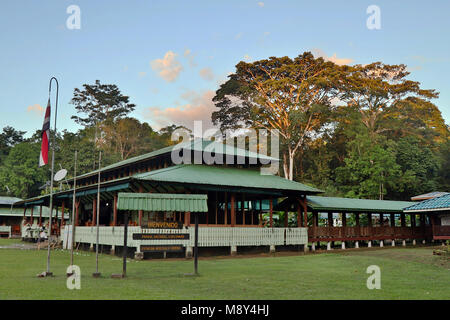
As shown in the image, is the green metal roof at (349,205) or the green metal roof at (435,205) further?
the green metal roof at (349,205)

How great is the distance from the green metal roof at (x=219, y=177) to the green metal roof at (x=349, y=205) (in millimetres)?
2551

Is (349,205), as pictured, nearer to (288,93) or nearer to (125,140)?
(288,93)

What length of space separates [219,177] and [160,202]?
38.1 feet

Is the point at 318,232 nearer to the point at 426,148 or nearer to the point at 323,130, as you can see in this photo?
the point at 323,130

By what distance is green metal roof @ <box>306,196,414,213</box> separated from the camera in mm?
29656

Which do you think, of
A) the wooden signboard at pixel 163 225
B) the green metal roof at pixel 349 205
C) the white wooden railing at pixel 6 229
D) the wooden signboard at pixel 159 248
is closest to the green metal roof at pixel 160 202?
the wooden signboard at pixel 163 225

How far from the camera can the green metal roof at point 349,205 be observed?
2966cm

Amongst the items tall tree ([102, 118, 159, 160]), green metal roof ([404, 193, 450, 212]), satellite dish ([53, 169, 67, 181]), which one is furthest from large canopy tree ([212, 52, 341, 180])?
satellite dish ([53, 169, 67, 181])

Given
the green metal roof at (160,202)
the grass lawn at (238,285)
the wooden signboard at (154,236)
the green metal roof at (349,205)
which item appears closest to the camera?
the grass lawn at (238,285)

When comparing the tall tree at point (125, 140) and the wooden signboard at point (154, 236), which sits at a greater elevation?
the tall tree at point (125, 140)

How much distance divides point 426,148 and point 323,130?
42.8 feet

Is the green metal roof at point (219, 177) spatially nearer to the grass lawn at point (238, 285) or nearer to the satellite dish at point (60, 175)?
the satellite dish at point (60, 175)

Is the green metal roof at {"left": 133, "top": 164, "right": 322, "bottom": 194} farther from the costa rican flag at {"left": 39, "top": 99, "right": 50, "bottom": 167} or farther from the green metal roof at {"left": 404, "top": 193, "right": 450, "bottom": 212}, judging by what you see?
the green metal roof at {"left": 404, "top": 193, "right": 450, "bottom": 212}

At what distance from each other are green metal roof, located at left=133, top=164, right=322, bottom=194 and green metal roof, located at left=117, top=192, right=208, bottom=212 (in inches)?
306
